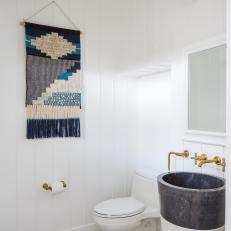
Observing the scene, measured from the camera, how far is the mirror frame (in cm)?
162

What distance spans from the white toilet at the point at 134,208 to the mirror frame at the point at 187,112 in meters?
0.61

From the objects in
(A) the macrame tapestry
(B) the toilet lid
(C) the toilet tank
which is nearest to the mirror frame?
(C) the toilet tank

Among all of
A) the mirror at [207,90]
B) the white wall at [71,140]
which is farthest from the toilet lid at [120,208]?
the mirror at [207,90]

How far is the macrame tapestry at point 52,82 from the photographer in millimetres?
2205

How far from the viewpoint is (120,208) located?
212 centimetres

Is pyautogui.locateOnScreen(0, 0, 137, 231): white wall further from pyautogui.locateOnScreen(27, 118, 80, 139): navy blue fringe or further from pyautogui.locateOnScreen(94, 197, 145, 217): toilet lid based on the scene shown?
pyautogui.locateOnScreen(94, 197, 145, 217): toilet lid

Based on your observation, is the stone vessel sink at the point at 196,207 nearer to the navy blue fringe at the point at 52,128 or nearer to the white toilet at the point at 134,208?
the white toilet at the point at 134,208

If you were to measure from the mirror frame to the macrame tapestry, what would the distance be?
42.0 inches

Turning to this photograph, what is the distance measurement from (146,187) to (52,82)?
1333 mm

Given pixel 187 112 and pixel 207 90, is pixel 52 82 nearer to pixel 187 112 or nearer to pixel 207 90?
pixel 187 112

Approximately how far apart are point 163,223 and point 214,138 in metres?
0.67

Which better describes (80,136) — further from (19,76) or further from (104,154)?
(19,76)

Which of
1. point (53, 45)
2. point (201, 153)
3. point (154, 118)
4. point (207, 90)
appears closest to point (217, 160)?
point (201, 153)

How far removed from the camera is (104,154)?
2.61 meters
